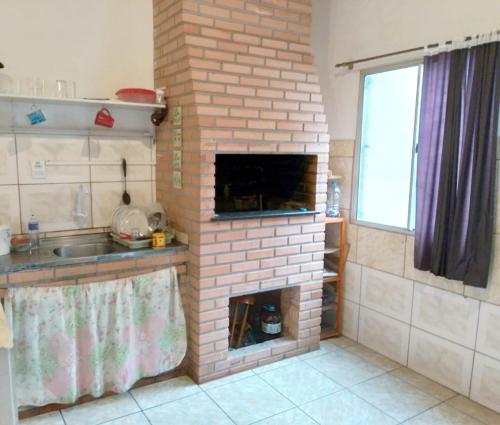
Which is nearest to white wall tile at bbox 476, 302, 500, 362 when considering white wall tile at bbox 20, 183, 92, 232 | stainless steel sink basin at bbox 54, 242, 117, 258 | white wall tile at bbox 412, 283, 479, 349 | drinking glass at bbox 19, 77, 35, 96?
white wall tile at bbox 412, 283, 479, 349

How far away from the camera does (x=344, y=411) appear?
2182 millimetres

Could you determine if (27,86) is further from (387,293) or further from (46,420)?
(387,293)

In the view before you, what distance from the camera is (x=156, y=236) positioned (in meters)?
2.34

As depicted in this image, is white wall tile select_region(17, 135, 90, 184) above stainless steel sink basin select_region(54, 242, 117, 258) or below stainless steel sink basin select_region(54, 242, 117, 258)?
above

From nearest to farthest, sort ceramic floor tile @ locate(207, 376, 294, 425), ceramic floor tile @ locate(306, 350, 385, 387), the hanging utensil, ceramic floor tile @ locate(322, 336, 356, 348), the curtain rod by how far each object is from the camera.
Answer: ceramic floor tile @ locate(207, 376, 294, 425)
the curtain rod
ceramic floor tile @ locate(306, 350, 385, 387)
the hanging utensil
ceramic floor tile @ locate(322, 336, 356, 348)

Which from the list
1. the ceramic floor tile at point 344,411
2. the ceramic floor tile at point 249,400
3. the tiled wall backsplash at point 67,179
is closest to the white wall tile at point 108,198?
the tiled wall backsplash at point 67,179

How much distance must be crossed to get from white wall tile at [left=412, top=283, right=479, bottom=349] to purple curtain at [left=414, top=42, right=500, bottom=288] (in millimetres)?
173

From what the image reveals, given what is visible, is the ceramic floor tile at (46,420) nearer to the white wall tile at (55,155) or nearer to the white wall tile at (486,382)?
the white wall tile at (55,155)

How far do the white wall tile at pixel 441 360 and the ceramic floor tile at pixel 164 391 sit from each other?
1331mm

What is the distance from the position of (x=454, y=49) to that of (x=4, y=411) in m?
2.47

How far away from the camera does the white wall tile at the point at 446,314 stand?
2.29 meters

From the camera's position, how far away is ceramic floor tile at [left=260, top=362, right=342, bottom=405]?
232 cm

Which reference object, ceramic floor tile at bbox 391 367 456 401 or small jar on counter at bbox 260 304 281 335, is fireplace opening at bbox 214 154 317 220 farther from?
ceramic floor tile at bbox 391 367 456 401

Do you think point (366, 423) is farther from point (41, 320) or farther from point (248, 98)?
point (248, 98)
